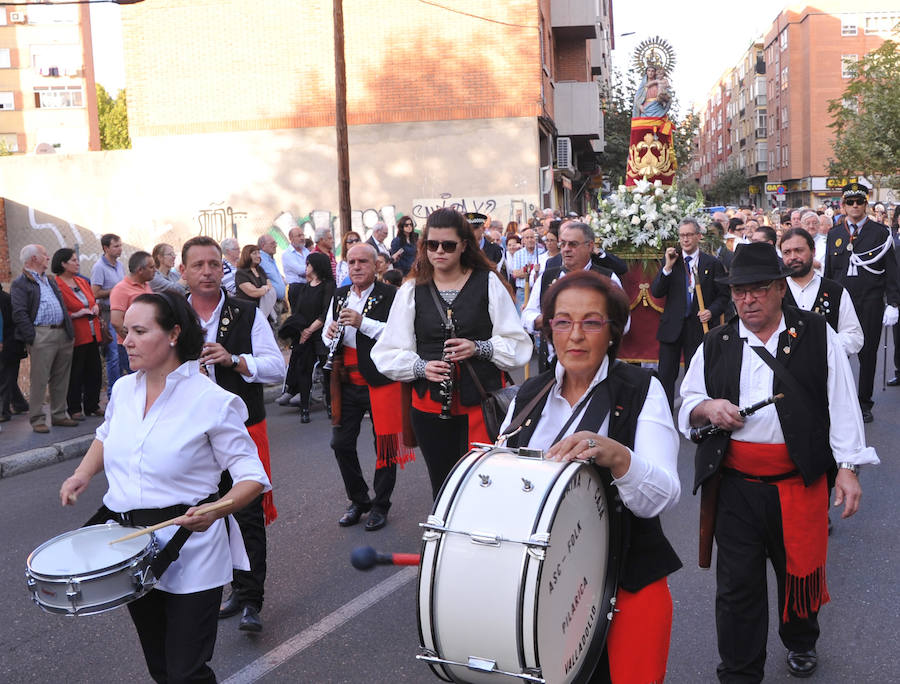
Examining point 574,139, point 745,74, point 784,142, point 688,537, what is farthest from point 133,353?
point 745,74

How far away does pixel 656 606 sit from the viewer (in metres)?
2.86

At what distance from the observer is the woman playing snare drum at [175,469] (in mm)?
3287

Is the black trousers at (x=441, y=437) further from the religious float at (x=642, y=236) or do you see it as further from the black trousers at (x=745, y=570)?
the religious float at (x=642, y=236)

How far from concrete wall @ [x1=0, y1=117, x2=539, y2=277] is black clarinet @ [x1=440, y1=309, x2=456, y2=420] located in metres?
19.2

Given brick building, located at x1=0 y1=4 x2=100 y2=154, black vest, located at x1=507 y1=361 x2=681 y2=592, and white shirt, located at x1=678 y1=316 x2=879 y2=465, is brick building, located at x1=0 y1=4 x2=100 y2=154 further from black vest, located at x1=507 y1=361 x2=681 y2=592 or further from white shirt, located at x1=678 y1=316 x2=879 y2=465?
black vest, located at x1=507 y1=361 x2=681 y2=592

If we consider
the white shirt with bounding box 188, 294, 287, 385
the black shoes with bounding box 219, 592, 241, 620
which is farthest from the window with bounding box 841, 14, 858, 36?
the black shoes with bounding box 219, 592, 241, 620

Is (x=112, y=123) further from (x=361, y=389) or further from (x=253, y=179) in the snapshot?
(x=361, y=389)

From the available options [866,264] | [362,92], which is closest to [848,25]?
[362,92]

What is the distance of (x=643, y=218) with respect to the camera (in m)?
10.4

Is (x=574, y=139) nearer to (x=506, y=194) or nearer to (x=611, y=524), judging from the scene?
(x=506, y=194)

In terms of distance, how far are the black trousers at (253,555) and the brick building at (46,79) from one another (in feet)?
238

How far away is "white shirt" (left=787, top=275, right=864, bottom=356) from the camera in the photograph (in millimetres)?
5988

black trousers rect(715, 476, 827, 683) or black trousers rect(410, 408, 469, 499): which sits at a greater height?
black trousers rect(410, 408, 469, 499)

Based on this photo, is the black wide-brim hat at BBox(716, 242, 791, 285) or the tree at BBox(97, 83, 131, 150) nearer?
the black wide-brim hat at BBox(716, 242, 791, 285)
